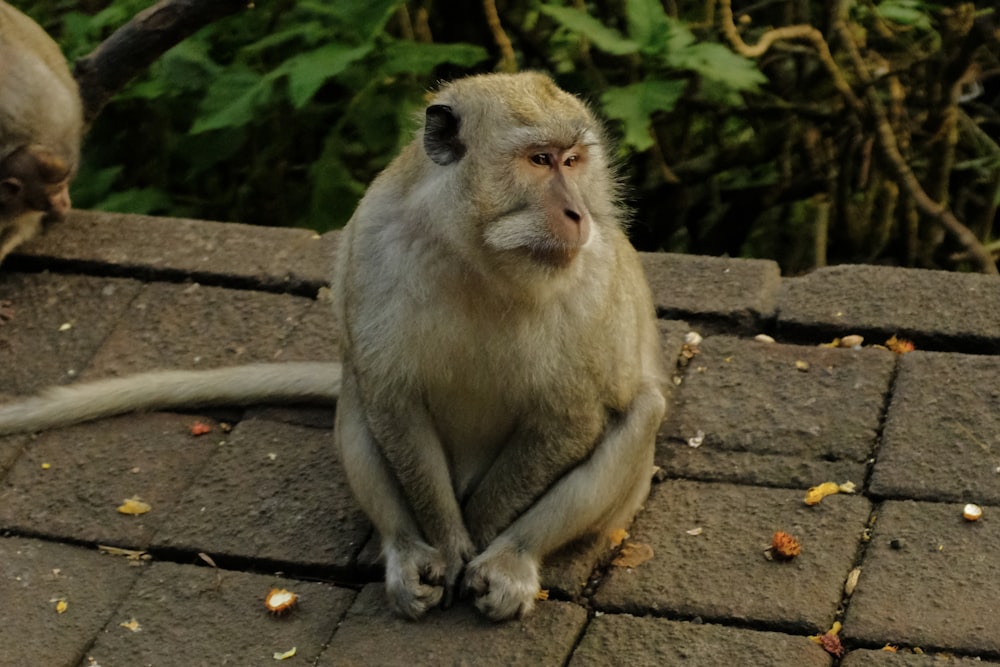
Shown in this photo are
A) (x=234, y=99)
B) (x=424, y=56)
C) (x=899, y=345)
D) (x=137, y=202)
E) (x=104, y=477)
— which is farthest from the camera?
(x=137, y=202)

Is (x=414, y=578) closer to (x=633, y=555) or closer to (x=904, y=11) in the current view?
(x=633, y=555)

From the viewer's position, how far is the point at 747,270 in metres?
5.27

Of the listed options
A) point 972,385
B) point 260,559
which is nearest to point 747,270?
point 972,385

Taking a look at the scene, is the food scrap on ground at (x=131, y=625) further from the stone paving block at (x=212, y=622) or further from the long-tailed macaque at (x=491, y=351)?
the long-tailed macaque at (x=491, y=351)

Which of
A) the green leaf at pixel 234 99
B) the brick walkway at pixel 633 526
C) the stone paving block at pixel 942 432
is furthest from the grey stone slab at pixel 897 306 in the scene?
the green leaf at pixel 234 99

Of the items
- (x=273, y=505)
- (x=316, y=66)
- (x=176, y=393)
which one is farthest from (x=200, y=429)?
(x=316, y=66)

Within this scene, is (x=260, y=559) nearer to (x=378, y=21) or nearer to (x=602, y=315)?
(x=602, y=315)

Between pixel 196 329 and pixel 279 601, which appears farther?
pixel 196 329

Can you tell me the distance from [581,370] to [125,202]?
333 cm

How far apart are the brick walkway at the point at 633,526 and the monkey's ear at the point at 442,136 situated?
109 cm

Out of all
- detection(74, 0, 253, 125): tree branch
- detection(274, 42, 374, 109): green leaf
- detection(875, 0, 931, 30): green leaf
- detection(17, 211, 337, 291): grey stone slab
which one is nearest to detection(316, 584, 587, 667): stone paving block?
detection(17, 211, 337, 291): grey stone slab

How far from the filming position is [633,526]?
411cm

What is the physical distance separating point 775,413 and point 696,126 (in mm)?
2695

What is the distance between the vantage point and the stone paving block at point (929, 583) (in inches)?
141
